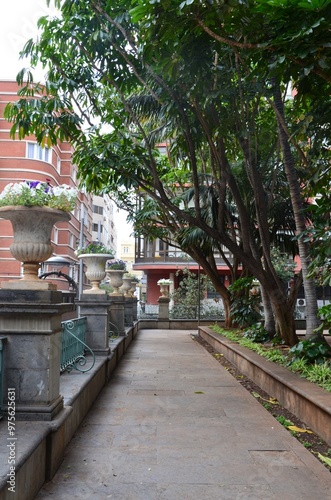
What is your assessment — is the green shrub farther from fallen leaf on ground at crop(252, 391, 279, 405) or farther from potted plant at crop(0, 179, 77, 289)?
potted plant at crop(0, 179, 77, 289)

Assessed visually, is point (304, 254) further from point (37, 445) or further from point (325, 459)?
point (37, 445)

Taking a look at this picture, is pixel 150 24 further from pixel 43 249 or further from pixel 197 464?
pixel 197 464

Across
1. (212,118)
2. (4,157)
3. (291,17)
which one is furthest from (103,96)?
(4,157)

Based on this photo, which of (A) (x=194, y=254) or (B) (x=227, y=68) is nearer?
(B) (x=227, y=68)

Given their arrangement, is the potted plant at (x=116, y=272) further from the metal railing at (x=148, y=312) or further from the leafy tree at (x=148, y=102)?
the metal railing at (x=148, y=312)

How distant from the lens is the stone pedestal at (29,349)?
4.19 m

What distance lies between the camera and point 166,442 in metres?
5.12

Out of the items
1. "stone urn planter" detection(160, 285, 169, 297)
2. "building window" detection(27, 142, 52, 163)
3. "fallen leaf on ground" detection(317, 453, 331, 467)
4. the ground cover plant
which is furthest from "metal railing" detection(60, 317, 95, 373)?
"building window" detection(27, 142, 52, 163)

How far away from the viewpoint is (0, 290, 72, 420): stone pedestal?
13.7 ft

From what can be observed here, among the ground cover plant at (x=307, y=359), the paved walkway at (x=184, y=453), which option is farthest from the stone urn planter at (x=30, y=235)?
the ground cover plant at (x=307, y=359)

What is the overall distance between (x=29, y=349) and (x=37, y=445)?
870mm

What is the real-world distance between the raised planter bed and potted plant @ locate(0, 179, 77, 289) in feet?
11.0

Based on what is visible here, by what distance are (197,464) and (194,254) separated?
11774 mm

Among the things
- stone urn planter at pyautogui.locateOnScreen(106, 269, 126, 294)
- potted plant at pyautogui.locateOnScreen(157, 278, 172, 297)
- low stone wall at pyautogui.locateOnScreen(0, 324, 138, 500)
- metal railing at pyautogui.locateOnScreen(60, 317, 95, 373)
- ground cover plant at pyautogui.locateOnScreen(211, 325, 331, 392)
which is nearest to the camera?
low stone wall at pyautogui.locateOnScreen(0, 324, 138, 500)
